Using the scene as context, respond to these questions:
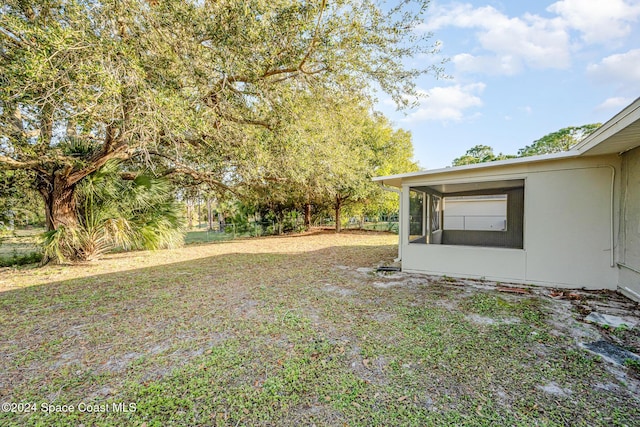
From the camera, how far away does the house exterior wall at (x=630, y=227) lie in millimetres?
3859

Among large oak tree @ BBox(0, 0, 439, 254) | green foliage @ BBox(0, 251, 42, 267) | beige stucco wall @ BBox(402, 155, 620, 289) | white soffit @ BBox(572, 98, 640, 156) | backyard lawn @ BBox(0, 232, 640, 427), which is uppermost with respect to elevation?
large oak tree @ BBox(0, 0, 439, 254)

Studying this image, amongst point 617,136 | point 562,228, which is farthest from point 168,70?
point 562,228

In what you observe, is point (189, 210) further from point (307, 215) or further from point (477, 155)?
point (477, 155)

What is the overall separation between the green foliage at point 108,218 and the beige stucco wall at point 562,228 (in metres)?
8.38

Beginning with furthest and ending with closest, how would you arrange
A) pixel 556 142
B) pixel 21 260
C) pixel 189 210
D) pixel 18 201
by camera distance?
pixel 556 142
pixel 189 210
pixel 21 260
pixel 18 201

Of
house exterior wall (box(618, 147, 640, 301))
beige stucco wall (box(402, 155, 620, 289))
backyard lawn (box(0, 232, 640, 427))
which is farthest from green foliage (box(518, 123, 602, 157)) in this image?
backyard lawn (box(0, 232, 640, 427))

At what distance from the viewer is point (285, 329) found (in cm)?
317

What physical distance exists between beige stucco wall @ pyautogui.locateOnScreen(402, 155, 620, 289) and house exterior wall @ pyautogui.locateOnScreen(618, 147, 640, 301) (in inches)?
5.3

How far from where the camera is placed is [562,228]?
4.62 meters

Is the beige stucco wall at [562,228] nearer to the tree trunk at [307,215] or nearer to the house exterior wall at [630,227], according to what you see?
the house exterior wall at [630,227]

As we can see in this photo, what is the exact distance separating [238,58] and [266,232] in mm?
11597

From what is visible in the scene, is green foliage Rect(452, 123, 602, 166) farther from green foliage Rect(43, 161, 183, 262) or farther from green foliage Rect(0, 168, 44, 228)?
green foliage Rect(0, 168, 44, 228)

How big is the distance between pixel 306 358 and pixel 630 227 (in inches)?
202

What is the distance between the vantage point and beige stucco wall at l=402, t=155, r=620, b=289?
4.41 metres
